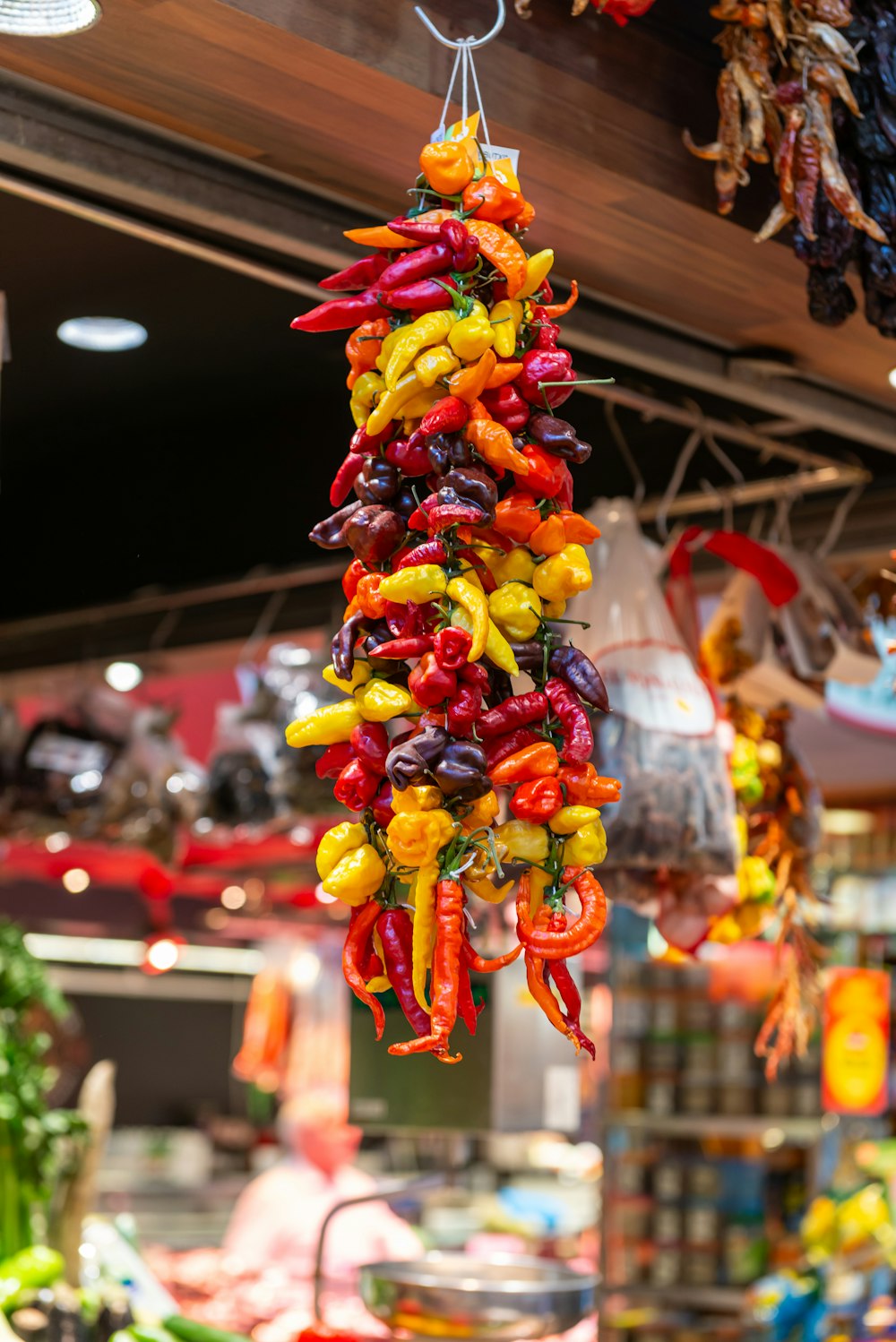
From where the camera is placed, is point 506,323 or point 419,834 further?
point 506,323

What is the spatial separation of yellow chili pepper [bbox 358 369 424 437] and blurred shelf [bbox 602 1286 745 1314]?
5.41 m

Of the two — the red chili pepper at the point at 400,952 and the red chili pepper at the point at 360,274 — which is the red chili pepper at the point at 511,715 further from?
the red chili pepper at the point at 360,274

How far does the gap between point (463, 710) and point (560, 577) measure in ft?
0.66

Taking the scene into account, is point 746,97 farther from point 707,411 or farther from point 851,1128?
point 851,1128

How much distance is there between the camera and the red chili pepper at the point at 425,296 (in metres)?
1.67

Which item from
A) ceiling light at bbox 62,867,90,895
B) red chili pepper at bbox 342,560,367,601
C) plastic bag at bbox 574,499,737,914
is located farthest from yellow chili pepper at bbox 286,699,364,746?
ceiling light at bbox 62,867,90,895

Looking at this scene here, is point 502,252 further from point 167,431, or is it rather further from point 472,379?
point 167,431

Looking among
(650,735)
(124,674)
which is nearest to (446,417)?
(650,735)

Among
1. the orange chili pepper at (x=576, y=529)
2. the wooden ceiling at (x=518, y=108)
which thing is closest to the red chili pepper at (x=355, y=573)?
the orange chili pepper at (x=576, y=529)

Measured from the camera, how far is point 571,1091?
14.8ft

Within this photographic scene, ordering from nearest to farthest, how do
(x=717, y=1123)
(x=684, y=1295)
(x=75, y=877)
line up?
(x=684, y=1295)
(x=717, y=1123)
(x=75, y=877)

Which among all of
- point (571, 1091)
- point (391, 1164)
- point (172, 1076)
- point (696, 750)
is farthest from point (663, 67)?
point (172, 1076)

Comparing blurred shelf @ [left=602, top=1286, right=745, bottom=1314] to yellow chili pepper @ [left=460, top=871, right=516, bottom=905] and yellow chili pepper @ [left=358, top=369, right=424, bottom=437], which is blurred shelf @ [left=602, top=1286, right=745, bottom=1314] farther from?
yellow chili pepper @ [left=358, top=369, right=424, bottom=437]

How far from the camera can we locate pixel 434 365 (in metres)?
1.62
